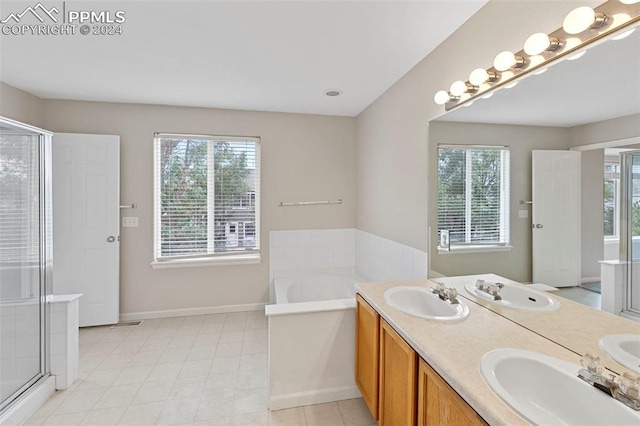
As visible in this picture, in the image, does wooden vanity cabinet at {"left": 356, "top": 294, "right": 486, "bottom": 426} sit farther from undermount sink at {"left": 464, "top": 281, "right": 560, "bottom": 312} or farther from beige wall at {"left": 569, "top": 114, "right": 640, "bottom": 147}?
beige wall at {"left": 569, "top": 114, "right": 640, "bottom": 147}

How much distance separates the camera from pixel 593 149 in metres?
1.11

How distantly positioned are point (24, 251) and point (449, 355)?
281 centimetres

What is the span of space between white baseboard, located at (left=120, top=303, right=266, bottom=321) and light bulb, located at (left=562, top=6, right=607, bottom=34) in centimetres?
353

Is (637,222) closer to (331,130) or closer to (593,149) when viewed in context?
(593,149)

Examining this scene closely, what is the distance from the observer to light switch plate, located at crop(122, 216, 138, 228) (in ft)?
10.8

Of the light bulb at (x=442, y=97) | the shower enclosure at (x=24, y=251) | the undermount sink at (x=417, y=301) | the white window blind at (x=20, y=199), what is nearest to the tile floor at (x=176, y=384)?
the shower enclosure at (x=24, y=251)

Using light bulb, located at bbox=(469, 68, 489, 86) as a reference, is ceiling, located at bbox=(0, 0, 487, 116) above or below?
above

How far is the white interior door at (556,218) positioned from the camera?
1183 mm

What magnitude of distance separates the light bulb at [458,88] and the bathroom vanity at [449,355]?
1.20 m

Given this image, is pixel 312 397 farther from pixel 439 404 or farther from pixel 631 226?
pixel 631 226

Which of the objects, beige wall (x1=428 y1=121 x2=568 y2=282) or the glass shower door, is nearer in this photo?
beige wall (x1=428 y1=121 x2=568 y2=282)

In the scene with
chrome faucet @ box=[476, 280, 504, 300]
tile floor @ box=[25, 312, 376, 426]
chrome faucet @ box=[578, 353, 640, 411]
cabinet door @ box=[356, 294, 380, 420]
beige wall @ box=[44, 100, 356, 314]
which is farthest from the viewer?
beige wall @ box=[44, 100, 356, 314]

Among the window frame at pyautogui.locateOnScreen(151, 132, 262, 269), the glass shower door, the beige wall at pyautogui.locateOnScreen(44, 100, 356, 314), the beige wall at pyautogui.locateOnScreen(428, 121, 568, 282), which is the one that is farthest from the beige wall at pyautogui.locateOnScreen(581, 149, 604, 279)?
the glass shower door

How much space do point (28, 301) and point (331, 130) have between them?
3.22m
